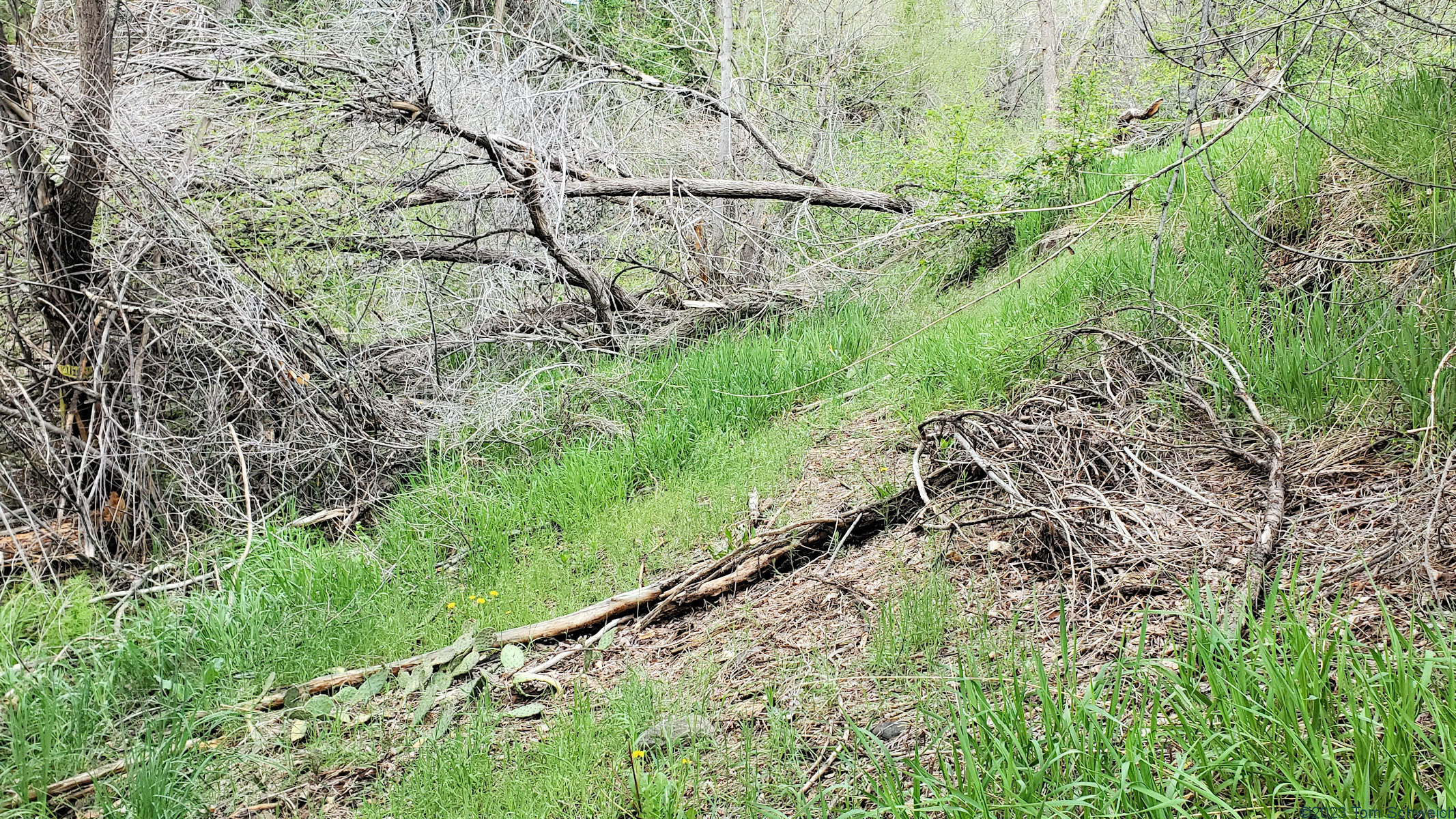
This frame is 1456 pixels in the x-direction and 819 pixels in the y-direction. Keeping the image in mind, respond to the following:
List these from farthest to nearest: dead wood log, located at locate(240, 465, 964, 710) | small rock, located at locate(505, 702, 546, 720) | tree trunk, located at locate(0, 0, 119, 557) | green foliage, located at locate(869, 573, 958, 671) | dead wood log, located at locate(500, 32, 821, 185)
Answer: dead wood log, located at locate(500, 32, 821, 185) → tree trunk, located at locate(0, 0, 119, 557) → dead wood log, located at locate(240, 465, 964, 710) → small rock, located at locate(505, 702, 546, 720) → green foliage, located at locate(869, 573, 958, 671)

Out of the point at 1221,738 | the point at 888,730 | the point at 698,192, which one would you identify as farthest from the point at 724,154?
the point at 1221,738

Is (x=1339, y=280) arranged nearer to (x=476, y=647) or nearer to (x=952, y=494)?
(x=952, y=494)

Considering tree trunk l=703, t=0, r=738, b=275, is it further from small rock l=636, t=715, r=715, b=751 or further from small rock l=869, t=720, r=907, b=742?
small rock l=869, t=720, r=907, b=742

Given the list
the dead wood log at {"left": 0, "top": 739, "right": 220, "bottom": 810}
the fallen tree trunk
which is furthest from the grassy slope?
the fallen tree trunk

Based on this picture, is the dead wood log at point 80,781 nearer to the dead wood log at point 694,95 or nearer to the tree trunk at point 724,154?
the dead wood log at point 694,95

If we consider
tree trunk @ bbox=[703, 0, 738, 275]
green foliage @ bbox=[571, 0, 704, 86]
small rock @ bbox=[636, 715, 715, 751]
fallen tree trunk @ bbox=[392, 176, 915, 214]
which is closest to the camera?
small rock @ bbox=[636, 715, 715, 751]

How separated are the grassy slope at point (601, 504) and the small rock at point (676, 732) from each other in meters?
0.11

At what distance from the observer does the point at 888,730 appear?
7.50ft

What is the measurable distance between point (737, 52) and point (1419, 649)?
9.83 meters

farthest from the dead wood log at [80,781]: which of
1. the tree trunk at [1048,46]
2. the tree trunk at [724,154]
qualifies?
the tree trunk at [1048,46]

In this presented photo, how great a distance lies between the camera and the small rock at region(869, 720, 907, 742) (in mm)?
2266

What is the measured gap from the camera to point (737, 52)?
10234 millimetres

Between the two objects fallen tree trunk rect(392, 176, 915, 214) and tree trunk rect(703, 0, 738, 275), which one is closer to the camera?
fallen tree trunk rect(392, 176, 915, 214)

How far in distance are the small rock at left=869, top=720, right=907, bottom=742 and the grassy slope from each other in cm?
74
